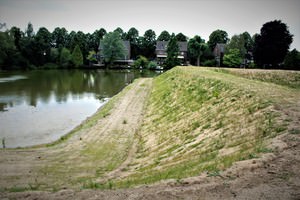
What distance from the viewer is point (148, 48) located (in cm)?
11162

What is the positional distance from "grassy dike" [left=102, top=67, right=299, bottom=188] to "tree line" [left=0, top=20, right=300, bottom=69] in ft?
117

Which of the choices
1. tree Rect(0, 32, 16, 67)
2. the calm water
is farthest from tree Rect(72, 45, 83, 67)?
the calm water

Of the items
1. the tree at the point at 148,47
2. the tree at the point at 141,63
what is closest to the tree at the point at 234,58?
the tree at the point at 141,63

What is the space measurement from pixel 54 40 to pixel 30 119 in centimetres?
10656

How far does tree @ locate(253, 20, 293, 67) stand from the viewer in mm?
49156

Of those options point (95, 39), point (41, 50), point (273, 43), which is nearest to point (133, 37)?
point (95, 39)

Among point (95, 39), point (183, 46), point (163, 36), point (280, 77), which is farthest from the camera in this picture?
point (163, 36)

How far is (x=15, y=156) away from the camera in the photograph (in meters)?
12.7

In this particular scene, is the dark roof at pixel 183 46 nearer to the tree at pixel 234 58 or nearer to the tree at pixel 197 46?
the tree at pixel 197 46

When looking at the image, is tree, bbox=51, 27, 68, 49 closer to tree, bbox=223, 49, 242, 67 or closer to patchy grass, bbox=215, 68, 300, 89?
tree, bbox=223, 49, 242, 67

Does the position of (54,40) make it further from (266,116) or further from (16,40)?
(266,116)

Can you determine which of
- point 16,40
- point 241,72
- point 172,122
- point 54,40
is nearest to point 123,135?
point 172,122

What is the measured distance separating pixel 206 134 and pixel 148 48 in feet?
341

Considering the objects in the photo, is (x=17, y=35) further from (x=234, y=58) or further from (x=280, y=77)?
(x=280, y=77)
